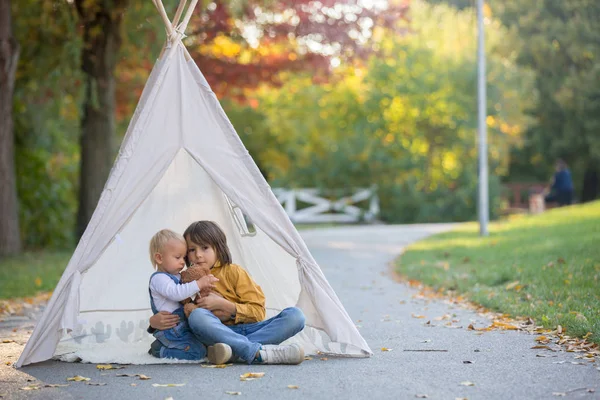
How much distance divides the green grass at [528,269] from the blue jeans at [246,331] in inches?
84.3

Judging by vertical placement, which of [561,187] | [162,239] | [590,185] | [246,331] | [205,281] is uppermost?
[590,185]

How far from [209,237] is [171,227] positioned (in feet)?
4.35

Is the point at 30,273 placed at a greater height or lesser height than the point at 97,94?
lesser

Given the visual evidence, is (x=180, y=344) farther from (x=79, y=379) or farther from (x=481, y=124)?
(x=481, y=124)

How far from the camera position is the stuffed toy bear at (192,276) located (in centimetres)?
641

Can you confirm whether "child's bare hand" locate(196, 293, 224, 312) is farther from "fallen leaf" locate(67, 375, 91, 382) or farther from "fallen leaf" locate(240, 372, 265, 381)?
Result: "fallen leaf" locate(67, 375, 91, 382)

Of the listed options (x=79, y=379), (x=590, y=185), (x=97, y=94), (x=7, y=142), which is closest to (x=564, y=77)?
(x=590, y=185)

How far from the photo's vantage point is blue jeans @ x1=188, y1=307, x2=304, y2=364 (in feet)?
20.6

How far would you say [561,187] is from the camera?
90.9 ft

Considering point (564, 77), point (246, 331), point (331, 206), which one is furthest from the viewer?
point (564, 77)

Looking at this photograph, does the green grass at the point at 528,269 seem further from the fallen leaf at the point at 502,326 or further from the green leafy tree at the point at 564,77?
the green leafy tree at the point at 564,77

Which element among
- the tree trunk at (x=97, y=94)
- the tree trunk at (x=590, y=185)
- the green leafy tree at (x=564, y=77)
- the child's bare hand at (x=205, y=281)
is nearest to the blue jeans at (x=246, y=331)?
the child's bare hand at (x=205, y=281)

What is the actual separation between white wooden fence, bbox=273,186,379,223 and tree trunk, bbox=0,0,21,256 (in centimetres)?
1403

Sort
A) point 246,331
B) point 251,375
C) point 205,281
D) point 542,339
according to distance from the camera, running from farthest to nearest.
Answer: point 542,339
point 246,331
point 205,281
point 251,375
